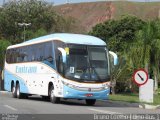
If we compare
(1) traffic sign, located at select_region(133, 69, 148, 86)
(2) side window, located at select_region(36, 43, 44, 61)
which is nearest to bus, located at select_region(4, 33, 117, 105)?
(2) side window, located at select_region(36, 43, 44, 61)

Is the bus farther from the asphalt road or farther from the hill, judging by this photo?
the hill

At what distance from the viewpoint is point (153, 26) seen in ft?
145

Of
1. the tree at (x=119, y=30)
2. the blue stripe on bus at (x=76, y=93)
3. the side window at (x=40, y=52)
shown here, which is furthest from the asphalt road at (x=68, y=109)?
the tree at (x=119, y=30)

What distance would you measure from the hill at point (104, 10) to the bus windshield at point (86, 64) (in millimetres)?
125773

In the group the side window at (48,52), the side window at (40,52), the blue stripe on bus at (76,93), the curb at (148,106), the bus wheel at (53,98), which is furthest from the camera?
the side window at (40,52)

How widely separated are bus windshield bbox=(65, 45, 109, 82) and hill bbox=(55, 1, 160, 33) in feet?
413

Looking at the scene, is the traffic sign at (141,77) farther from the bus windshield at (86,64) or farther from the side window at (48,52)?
the side window at (48,52)

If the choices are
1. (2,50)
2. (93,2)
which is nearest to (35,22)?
(2,50)

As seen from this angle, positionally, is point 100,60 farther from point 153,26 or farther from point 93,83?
point 153,26

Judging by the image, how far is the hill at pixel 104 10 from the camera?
161 metres

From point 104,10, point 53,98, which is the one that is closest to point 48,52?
point 53,98

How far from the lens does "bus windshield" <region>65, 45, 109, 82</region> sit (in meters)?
26.5

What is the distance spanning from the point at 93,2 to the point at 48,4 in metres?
99.2

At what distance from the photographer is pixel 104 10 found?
16925 cm
